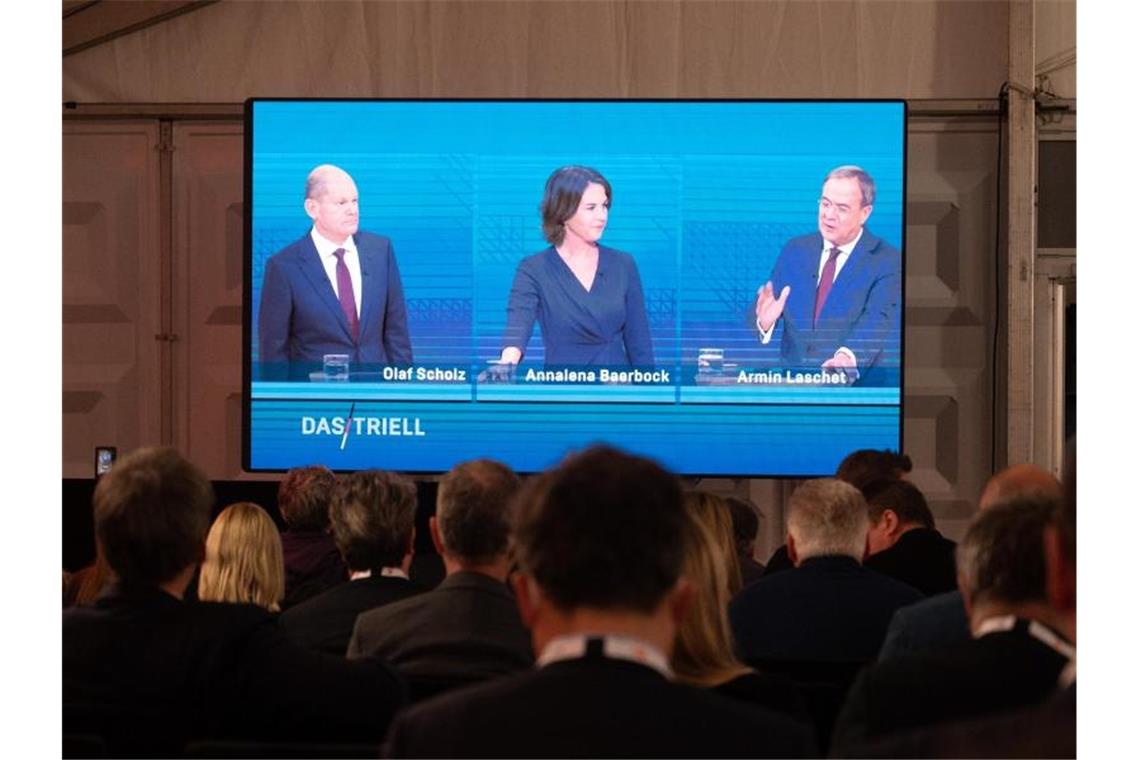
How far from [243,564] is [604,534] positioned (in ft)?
7.53

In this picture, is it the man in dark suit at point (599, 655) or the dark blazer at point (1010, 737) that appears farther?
the man in dark suit at point (599, 655)

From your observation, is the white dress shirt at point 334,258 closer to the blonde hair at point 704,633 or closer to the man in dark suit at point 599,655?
the blonde hair at point 704,633

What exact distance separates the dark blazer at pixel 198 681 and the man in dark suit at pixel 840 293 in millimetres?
5023

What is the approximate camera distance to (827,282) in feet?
24.0

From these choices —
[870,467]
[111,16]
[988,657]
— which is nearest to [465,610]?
[988,657]

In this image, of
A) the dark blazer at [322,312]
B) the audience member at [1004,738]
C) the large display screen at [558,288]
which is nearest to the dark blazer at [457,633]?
the audience member at [1004,738]

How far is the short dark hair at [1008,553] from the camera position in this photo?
7.39 feet

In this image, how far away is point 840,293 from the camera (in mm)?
7316

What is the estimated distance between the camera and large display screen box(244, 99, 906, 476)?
7.34 m
